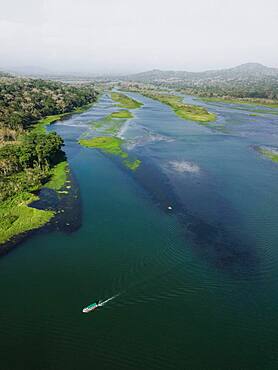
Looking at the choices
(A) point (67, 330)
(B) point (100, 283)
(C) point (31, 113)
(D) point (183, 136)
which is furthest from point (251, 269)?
(C) point (31, 113)

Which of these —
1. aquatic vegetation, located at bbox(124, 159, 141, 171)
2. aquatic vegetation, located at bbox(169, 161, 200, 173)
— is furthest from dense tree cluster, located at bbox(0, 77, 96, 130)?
aquatic vegetation, located at bbox(169, 161, 200, 173)

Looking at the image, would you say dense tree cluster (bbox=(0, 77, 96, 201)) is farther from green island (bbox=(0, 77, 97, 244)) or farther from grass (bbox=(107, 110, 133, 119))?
grass (bbox=(107, 110, 133, 119))

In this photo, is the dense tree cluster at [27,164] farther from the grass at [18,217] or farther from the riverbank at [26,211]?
the grass at [18,217]

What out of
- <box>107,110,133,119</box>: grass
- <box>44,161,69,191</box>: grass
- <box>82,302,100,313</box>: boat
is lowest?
<box>82,302,100,313</box>: boat

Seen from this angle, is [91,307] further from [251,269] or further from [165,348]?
[251,269]

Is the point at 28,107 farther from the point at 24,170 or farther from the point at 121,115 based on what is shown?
the point at 24,170

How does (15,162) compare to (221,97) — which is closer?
(15,162)

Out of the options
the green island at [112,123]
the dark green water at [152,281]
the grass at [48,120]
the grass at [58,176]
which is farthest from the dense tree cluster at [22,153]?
the green island at [112,123]
